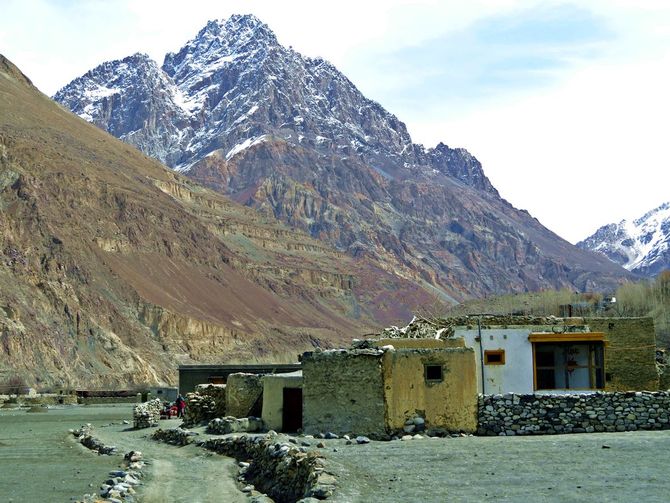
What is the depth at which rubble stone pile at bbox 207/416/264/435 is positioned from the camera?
32.5m

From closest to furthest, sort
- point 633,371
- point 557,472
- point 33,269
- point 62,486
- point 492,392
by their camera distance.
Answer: point 557,472 < point 62,486 < point 492,392 < point 633,371 < point 33,269

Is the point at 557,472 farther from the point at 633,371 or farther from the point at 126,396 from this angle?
the point at 126,396

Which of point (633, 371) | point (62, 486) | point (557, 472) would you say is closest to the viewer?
point (557, 472)

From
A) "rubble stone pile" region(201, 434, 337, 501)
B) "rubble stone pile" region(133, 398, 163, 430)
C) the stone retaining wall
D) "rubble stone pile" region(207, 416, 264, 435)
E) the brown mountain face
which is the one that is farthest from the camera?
the brown mountain face

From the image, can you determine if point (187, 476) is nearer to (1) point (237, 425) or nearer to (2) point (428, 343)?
(1) point (237, 425)

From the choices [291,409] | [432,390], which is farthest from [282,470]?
[291,409]

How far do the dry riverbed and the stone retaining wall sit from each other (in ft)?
3.05

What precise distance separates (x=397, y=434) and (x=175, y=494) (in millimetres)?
6828

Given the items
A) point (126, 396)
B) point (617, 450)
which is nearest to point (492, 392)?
point (617, 450)

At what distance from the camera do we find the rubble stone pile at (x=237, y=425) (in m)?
32.5

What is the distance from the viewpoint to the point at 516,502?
17.8m

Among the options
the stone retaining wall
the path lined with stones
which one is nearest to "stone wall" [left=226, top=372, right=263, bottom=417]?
the path lined with stones

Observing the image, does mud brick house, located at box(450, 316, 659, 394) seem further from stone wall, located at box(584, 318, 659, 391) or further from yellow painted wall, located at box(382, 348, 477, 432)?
yellow painted wall, located at box(382, 348, 477, 432)

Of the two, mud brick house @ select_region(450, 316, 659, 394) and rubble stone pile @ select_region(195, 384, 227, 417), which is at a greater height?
mud brick house @ select_region(450, 316, 659, 394)
